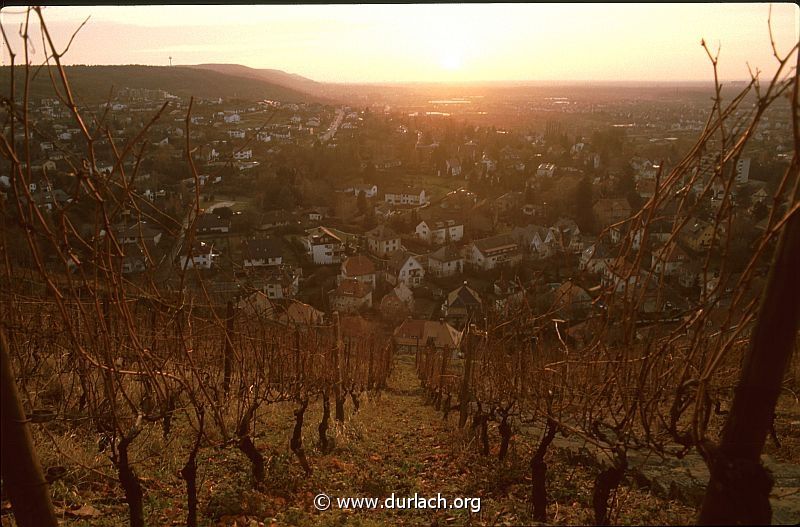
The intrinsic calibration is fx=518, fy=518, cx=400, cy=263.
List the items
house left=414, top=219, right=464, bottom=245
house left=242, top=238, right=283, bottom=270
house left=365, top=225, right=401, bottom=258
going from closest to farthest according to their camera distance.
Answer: house left=242, top=238, right=283, bottom=270 → house left=365, top=225, right=401, bottom=258 → house left=414, top=219, right=464, bottom=245

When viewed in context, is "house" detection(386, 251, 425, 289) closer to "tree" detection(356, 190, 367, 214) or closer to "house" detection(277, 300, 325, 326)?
"tree" detection(356, 190, 367, 214)

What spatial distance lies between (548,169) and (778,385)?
79.8 feet

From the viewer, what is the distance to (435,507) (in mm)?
2281

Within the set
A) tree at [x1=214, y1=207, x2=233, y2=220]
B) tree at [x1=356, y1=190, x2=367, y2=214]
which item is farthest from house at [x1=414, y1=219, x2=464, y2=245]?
tree at [x1=214, y1=207, x2=233, y2=220]

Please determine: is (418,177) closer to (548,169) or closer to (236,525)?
(548,169)

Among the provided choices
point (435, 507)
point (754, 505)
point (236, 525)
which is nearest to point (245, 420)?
point (236, 525)

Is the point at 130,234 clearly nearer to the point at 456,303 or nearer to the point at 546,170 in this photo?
the point at 456,303

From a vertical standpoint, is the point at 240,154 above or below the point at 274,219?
above

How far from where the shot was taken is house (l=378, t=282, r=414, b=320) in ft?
66.8

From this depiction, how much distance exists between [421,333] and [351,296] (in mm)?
3155

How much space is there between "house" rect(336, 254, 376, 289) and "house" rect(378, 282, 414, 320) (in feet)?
3.35

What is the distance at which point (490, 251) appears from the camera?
69.1 ft

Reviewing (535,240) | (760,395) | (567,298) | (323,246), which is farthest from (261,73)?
(323,246)

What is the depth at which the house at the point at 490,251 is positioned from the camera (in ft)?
64.6
